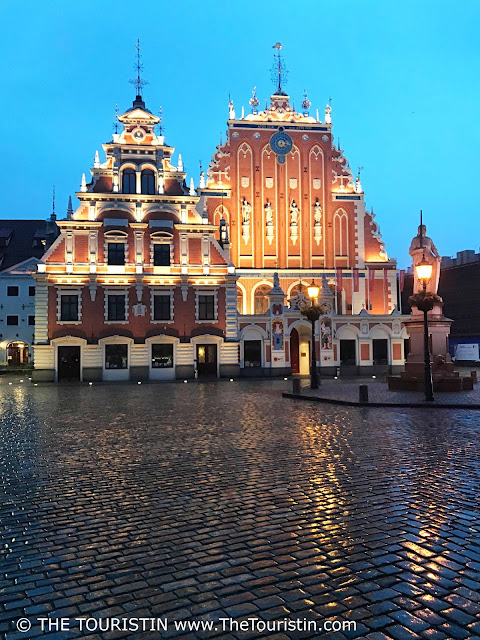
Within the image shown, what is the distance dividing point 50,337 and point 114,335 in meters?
3.83

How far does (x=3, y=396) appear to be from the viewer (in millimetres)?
22906

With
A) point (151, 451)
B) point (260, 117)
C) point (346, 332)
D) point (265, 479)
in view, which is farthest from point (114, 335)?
point (265, 479)

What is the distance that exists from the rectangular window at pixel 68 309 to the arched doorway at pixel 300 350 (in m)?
15.1

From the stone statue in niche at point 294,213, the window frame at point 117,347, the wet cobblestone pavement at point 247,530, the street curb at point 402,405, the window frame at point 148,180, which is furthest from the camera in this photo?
the stone statue in niche at point 294,213

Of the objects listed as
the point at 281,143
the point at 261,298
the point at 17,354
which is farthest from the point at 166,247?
the point at 17,354

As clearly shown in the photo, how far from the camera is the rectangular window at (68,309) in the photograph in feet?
107

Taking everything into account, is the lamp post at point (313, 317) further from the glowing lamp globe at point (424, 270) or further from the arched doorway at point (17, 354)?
the arched doorway at point (17, 354)

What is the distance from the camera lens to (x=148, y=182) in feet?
113

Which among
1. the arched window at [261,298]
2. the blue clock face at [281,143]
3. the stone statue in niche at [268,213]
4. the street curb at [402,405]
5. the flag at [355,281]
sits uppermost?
the blue clock face at [281,143]

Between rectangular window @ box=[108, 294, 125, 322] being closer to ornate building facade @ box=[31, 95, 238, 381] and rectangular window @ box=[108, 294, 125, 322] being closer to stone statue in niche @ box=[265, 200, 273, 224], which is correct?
ornate building facade @ box=[31, 95, 238, 381]

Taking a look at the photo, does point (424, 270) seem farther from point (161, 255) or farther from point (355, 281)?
point (355, 281)

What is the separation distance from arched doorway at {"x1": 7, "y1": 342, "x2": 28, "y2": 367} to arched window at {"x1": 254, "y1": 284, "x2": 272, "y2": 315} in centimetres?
2139

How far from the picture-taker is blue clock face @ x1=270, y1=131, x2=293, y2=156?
41.8m

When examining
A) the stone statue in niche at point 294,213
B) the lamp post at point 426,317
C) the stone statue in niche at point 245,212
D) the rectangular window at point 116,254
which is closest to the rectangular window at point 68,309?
the rectangular window at point 116,254
